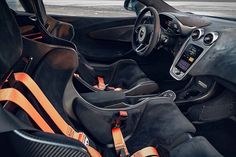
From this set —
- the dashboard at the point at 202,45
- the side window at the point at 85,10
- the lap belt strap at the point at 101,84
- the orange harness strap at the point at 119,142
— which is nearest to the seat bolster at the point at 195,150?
the orange harness strap at the point at 119,142

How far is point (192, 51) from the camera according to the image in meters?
1.98

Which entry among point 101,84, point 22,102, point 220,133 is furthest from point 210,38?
point 22,102

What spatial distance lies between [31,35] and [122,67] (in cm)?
100

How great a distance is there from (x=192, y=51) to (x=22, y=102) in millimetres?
1183

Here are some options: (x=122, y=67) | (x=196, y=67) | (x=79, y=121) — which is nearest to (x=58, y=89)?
(x=79, y=121)

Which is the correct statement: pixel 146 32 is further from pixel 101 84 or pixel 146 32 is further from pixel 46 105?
pixel 46 105

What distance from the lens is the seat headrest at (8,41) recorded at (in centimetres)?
98

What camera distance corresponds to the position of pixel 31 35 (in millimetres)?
1817

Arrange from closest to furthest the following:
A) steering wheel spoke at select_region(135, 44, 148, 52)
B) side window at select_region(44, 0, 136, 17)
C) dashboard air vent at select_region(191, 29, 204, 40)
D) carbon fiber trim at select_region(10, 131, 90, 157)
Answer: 1. carbon fiber trim at select_region(10, 131, 90, 157)
2. dashboard air vent at select_region(191, 29, 204, 40)
3. steering wheel spoke at select_region(135, 44, 148, 52)
4. side window at select_region(44, 0, 136, 17)

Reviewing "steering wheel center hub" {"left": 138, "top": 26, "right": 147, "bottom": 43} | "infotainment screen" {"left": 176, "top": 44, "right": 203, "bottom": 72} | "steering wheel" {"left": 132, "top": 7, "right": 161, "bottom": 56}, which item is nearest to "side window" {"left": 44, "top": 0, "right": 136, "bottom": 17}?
"steering wheel" {"left": 132, "top": 7, "right": 161, "bottom": 56}

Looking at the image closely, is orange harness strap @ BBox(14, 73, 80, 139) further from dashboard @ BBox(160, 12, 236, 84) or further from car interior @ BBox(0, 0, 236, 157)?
dashboard @ BBox(160, 12, 236, 84)

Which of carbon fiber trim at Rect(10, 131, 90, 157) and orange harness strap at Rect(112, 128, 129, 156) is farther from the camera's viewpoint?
orange harness strap at Rect(112, 128, 129, 156)

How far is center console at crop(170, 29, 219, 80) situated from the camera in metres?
1.89

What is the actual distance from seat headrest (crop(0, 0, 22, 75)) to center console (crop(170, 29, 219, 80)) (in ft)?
3.78
